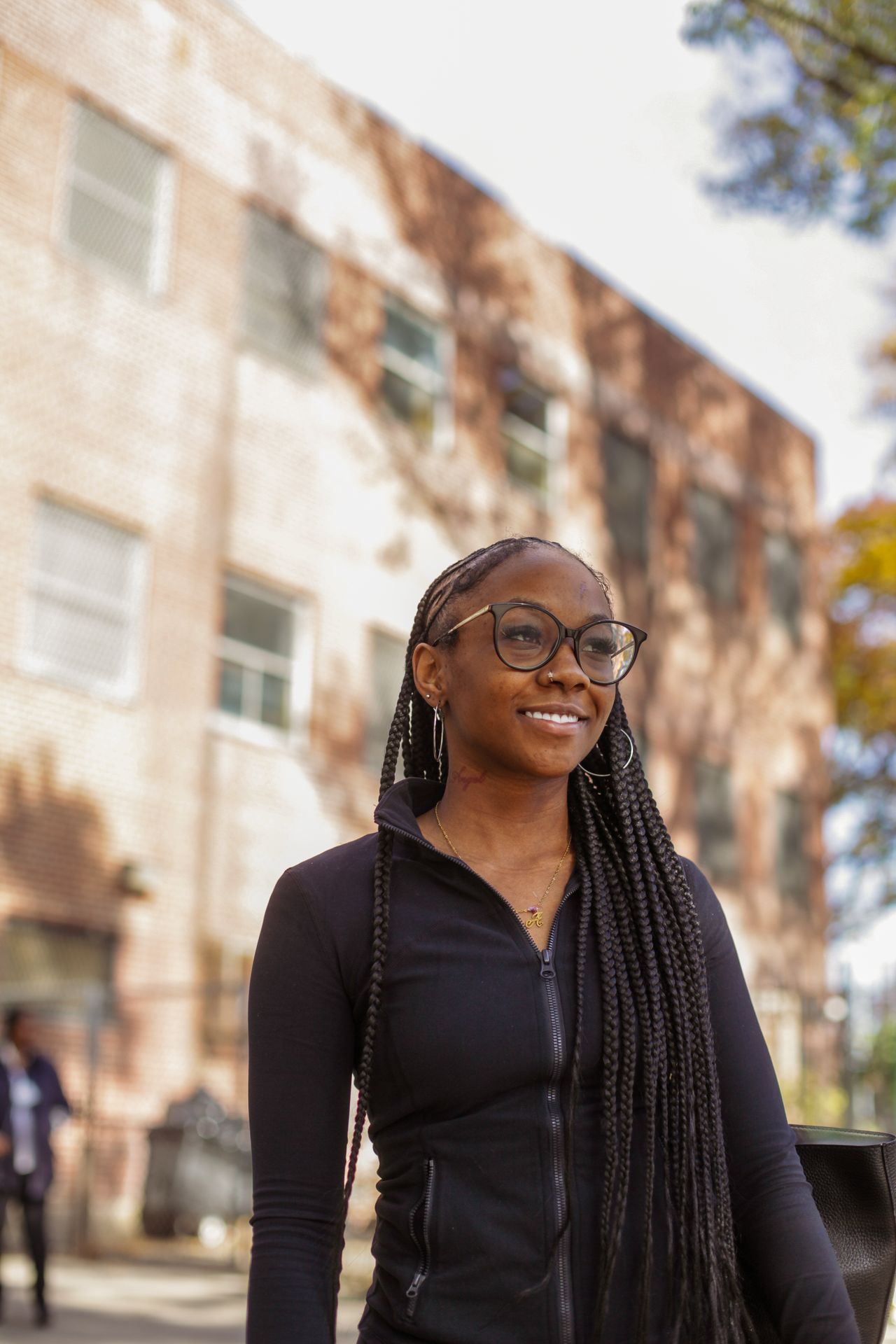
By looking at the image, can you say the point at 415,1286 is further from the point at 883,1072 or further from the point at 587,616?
the point at 883,1072

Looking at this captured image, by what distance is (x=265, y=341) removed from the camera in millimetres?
18469

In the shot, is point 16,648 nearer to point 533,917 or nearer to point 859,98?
point 859,98

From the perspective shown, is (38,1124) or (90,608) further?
(90,608)

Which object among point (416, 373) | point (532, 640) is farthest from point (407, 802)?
point (416, 373)

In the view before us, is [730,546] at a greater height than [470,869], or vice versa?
[730,546]

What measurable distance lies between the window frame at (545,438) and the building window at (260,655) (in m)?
4.75

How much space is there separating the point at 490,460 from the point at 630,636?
19.0 m

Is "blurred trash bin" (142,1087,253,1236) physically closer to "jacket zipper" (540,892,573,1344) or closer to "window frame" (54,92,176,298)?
"window frame" (54,92,176,298)

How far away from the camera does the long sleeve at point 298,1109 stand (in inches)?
91.4

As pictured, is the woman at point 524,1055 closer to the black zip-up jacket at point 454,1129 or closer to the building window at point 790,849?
the black zip-up jacket at point 454,1129

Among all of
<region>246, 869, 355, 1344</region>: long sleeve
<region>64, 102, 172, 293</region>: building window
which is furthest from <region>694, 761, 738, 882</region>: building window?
<region>246, 869, 355, 1344</region>: long sleeve

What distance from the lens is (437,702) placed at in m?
2.67

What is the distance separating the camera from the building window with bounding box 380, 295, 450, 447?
20219 mm

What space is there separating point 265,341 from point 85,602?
4092 millimetres
